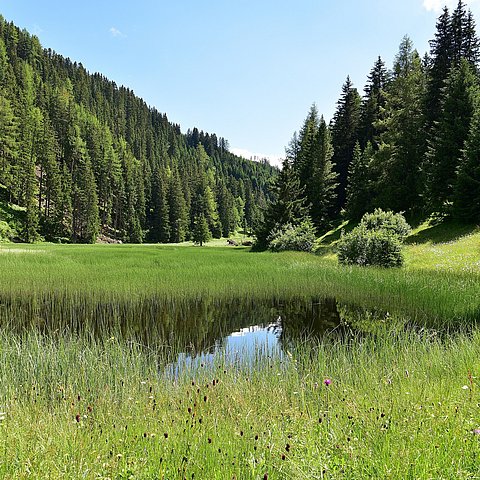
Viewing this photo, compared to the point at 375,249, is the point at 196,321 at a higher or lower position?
lower

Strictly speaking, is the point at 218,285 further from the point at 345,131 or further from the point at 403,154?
the point at 345,131

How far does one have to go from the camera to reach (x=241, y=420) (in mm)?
4078

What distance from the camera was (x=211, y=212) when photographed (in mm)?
91250

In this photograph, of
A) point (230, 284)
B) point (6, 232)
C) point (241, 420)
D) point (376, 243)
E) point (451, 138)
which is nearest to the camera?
point (241, 420)

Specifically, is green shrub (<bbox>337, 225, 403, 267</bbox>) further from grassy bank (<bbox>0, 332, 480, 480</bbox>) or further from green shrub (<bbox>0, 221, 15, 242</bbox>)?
green shrub (<bbox>0, 221, 15, 242</bbox>)

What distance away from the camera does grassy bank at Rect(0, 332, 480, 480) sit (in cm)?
289

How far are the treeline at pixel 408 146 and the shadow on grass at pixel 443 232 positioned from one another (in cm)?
86

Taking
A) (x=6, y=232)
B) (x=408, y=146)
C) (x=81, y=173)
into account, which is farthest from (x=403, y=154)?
(x=81, y=173)

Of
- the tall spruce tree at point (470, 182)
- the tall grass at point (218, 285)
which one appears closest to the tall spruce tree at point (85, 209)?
the tall grass at point (218, 285)

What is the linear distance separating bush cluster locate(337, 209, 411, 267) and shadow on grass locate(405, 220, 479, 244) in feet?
13.6

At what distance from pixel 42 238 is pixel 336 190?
44.8 meters

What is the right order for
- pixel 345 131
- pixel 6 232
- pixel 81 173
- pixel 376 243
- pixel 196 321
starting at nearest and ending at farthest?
pixel 196 321 < pixel 376 243 < pixel 6 232 < pixel 345 131 < pixel 81 173

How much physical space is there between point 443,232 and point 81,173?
63.1m

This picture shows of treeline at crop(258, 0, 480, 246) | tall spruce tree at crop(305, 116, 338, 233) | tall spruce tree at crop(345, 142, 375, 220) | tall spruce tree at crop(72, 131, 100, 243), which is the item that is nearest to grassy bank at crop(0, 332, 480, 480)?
treeline at crop(258, 0, 480, 246)
